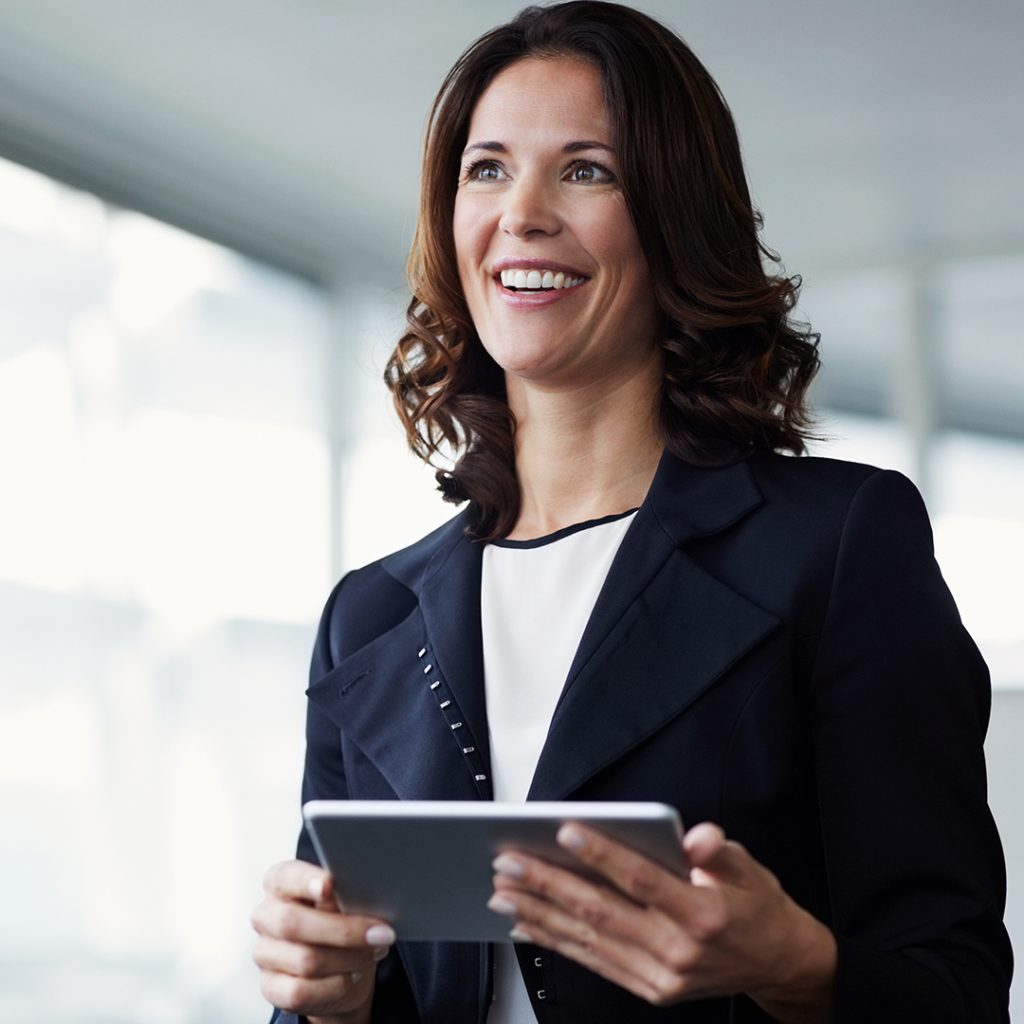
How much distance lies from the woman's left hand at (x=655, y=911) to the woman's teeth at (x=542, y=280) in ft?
2.33

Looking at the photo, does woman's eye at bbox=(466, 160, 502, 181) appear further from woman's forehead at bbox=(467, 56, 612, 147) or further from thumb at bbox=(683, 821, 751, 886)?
thumb at bbox=(683, 821, 751, 886)

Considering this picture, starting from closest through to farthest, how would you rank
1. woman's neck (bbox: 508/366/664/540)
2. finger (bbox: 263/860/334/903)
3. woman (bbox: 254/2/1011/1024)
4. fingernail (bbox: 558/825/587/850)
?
fingernail (bbox: 558/825/587/850)
finger (bbox: 263/860/334/903)
woman (bbox: 254/2/1011/1024)
woman's neck (bbox: 508/366/664/540)

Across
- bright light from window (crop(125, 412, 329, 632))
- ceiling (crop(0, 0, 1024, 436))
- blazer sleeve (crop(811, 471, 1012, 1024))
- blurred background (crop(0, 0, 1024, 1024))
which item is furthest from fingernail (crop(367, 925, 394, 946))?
bright light from window (crop(125, 412, 329, 632))

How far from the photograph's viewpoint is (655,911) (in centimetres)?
101

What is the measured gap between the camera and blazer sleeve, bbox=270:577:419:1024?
1.54m

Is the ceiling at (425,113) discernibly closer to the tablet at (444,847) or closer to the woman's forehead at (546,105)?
the woman's forehead at (546,105)

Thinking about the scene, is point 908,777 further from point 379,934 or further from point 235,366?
point 235,366

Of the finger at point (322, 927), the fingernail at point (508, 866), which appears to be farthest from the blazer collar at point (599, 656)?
the fingernail at point (508, 866)

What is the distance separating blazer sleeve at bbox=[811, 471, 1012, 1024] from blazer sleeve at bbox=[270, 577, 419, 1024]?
0.47 meters

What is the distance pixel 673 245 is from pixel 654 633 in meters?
0.41

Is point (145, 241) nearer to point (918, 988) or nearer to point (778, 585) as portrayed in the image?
point (778, 585)

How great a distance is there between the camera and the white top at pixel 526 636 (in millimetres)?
1457

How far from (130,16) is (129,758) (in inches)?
85.5

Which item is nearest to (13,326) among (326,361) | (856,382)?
(326,361)
